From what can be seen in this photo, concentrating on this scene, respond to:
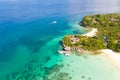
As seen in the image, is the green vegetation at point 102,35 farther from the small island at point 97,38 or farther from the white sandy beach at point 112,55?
the white sandy beach at point 112,55

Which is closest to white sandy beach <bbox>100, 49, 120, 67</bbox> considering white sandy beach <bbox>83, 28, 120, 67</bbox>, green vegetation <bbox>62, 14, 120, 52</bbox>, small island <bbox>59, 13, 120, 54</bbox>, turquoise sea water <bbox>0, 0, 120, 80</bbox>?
white sandy beach <bbox>83, 28, 120, 67</bbox>

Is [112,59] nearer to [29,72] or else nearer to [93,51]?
[93,51]

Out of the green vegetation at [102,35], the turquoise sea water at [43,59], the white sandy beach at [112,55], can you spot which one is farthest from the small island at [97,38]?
the turquoise sea water at [43,59]

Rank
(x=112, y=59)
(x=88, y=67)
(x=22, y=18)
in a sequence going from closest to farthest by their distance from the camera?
(x=88, y=67)
(x=112, y=59)
(x=22, y=18)

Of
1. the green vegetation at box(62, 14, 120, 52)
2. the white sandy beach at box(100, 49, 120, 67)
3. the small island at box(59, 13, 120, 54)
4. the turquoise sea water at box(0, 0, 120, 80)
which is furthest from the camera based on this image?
the green vegetation at box(62, 14, 120, 52)

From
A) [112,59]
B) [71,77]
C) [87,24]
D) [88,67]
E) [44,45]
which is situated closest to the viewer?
[71,77]

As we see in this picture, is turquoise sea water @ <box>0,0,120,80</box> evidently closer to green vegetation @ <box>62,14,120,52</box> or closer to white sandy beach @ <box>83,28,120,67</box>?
white sandy beach @ <box>83,28,120,67</box>

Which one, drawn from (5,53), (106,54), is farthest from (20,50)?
(106,54)

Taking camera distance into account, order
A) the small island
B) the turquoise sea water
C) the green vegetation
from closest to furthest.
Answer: the turquoise sea water → the small island → the green vegetation
